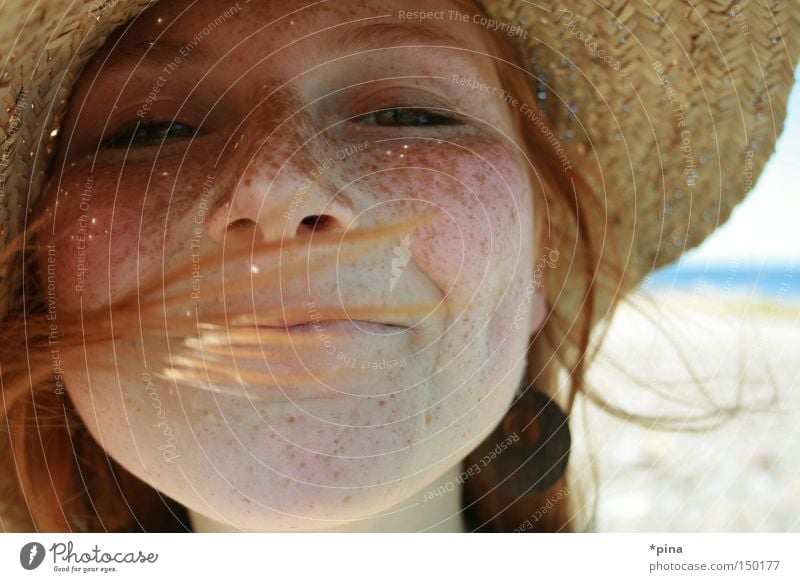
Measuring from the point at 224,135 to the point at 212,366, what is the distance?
5.6 inches

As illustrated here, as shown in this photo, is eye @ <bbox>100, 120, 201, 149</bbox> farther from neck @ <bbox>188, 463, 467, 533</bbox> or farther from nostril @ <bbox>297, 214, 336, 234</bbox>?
neck @ <bbox>188, 463, 467, 533</bbox>

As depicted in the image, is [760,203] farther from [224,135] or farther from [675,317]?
[224,135]

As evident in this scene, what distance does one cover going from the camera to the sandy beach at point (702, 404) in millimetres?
676

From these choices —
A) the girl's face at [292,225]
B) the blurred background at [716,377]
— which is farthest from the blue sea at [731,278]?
the girl's face at [292,225]

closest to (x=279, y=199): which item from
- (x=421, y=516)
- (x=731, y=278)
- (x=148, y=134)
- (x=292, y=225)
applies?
(x=292, y=225)

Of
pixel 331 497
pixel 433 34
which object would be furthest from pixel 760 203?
pixel 331 497

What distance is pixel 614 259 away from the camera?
0.64 metres

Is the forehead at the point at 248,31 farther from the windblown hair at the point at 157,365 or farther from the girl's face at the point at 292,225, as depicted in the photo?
the windblown hair at the point at 157,365

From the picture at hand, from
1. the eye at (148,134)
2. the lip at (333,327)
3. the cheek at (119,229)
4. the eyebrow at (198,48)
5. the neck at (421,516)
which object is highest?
the eyebrow at (198,48)

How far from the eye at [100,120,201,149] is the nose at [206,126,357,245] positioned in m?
0.05

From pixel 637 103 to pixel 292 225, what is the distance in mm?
273

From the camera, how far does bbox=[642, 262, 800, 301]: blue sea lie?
627mm

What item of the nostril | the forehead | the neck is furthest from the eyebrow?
the neck

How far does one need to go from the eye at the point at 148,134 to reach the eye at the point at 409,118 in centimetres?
12
